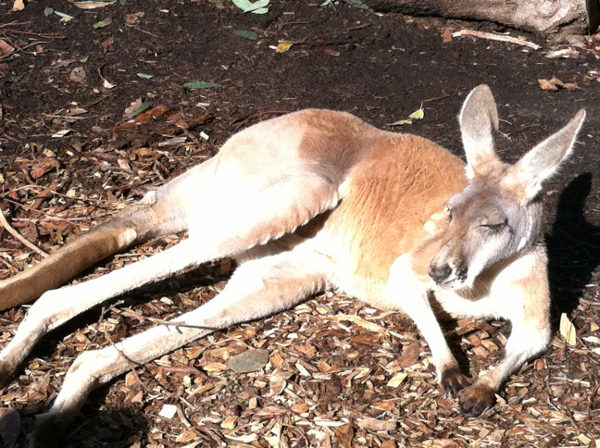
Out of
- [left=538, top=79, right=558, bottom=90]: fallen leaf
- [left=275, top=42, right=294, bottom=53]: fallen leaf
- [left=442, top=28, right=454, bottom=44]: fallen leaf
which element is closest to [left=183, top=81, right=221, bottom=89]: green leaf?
[left=275, top=42, right=294, bottom=53]: fallen leaf

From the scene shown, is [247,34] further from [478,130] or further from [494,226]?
[494,226]


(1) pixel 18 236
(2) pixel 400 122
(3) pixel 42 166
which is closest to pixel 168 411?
(1) pixel 18 236

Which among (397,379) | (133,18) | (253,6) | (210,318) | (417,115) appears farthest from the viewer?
(253,6)

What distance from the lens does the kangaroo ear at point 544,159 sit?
11.0ft

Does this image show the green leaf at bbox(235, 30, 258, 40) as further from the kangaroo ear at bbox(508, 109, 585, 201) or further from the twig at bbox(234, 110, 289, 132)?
the kangaroo ear at bbox(508, 109, 585, 201)

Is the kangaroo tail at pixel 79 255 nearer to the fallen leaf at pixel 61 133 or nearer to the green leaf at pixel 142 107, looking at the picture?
the fallen leaf at pixel 61 133

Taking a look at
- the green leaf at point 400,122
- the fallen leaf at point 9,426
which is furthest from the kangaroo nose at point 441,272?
the green leaf at point 400,122

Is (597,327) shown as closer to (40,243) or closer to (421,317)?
(421,317)

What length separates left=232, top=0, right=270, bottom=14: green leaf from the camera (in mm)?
7027

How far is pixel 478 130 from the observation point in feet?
12.7

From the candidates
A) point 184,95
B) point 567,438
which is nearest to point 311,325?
point 567,438

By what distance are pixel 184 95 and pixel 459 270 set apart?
3.23 m

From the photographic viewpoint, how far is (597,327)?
4.05m

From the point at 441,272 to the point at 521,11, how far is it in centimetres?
447
